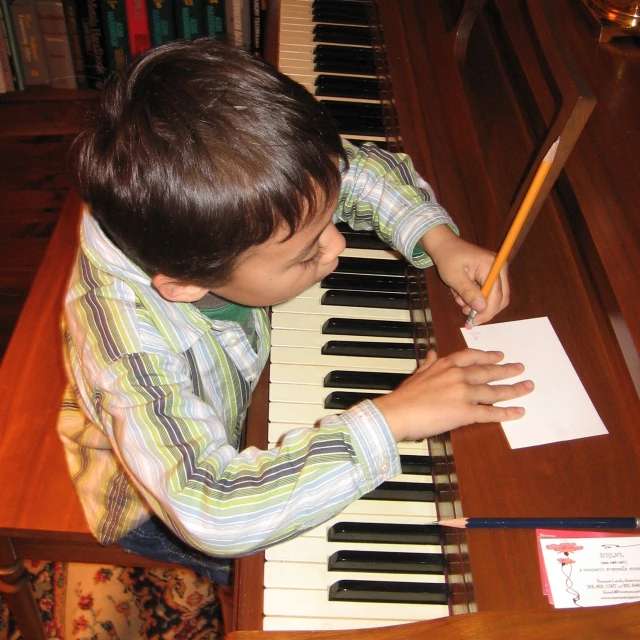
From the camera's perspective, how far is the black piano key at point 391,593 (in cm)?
86

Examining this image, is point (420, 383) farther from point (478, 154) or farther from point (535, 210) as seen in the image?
point (478, 154)

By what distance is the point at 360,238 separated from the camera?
1227 millimetres

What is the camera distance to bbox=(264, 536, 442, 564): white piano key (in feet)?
2.92

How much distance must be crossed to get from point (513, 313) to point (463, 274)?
92 mm

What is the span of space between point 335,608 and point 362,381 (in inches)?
12.5

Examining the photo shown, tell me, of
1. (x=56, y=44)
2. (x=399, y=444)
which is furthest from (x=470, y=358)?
(x=56, y=44)

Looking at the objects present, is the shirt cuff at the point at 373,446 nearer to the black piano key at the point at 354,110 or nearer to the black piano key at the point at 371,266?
the black piano key at the point at 371,266

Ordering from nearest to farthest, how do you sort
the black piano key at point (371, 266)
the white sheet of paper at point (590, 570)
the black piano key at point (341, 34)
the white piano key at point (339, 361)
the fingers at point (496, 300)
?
the white sheet of paper at point (590, 570) → the fingers at point (496, 300) → the white piano key at point (339, 361) → the black piano key at point (371, 266) → the black piano key at point (341, 34)

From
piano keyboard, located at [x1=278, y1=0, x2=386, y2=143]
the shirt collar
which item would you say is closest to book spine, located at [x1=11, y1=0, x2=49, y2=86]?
piano keyboard, located at [x1=278, y1=0, x2=386, y2=143]

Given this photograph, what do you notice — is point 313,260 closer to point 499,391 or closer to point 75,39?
point 499,391

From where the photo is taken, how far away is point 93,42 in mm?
2297

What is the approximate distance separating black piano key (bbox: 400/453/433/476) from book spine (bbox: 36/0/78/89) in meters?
1.95

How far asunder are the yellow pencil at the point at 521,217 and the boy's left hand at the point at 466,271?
0.7 inches

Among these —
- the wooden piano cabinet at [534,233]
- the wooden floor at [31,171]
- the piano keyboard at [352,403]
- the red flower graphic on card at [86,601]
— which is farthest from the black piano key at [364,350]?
the wooden floor at [31,171]
